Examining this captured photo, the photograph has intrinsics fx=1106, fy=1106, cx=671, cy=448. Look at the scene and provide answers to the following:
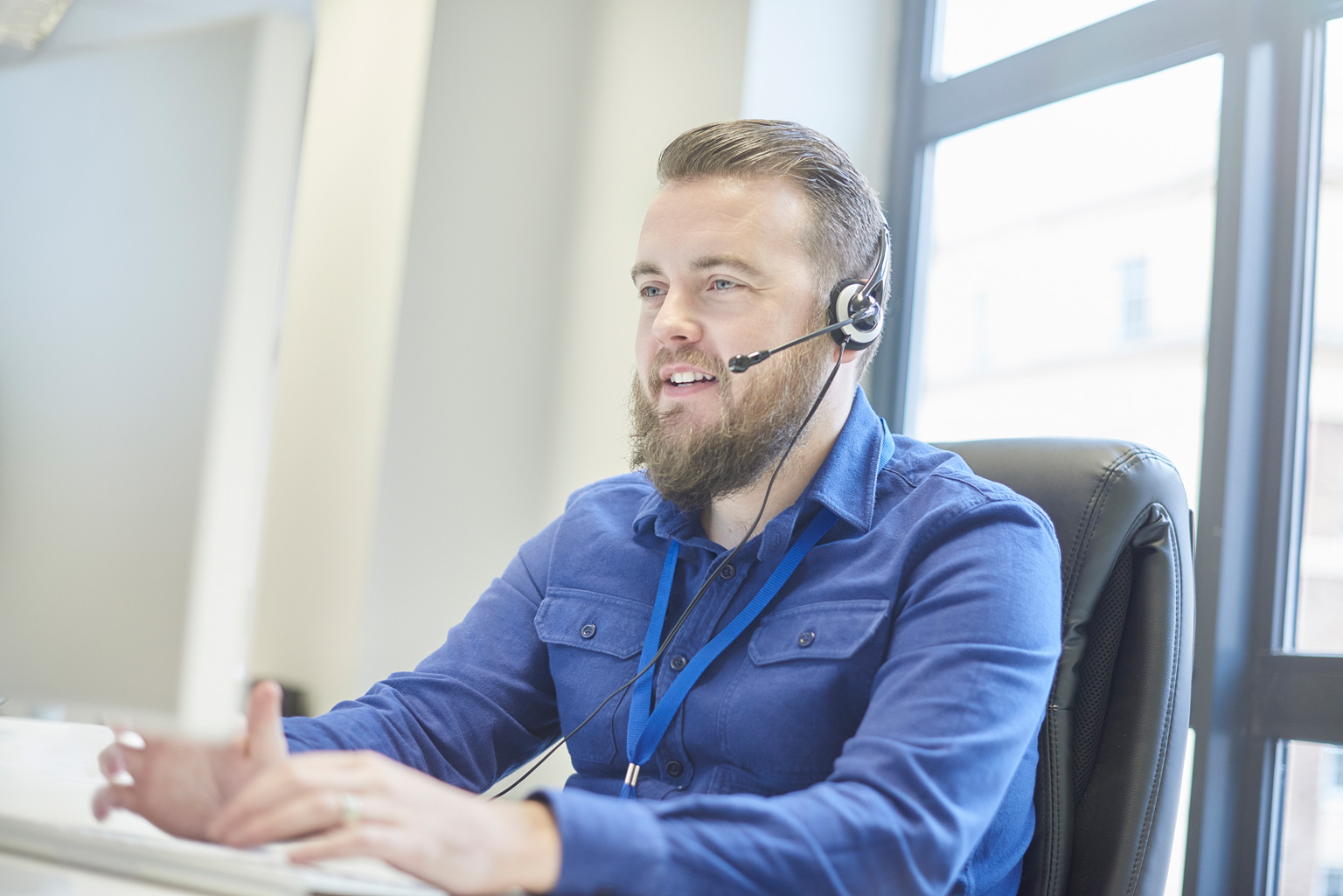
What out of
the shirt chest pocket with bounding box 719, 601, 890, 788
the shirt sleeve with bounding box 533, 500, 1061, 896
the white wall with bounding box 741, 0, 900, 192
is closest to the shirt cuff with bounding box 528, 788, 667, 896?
the shirt sleeve with bounding box 533, 500, 1061, 896

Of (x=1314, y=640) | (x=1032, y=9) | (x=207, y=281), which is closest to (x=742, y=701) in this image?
(x=207, y=281)

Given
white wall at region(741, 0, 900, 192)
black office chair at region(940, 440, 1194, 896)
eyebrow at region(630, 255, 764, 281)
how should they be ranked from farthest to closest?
white wall at region(741, 0, 900, 192) < eyebrow at region(630, 255, 764, 281) < black office chair at region(940, 440, 1194, 896)

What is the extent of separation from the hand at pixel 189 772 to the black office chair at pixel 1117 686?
730 mm

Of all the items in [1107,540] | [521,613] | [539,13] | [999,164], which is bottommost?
[521,613]

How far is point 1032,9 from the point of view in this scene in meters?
2.24

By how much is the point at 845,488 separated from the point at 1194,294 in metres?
1.01

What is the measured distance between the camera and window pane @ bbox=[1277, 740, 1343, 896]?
1.60 metres

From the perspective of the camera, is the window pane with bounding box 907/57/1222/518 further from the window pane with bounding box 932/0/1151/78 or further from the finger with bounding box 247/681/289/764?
the finger with bounding box 247/681/289/764

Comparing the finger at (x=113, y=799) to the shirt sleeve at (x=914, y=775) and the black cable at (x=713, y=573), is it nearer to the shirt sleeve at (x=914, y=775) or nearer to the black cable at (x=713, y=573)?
the shirt sleeve at (x=914, y=775)

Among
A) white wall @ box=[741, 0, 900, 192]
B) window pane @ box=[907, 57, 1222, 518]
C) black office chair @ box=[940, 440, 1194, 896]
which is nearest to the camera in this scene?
black office chair @ box=[940, 440, 1194, 896]

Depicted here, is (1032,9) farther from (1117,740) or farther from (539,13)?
Answer: (1117,740)

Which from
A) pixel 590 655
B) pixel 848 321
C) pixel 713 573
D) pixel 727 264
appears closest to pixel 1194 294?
pixel 848 321

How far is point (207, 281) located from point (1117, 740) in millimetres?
920

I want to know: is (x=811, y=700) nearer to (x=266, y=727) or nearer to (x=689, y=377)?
(x=689, y=377)
